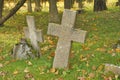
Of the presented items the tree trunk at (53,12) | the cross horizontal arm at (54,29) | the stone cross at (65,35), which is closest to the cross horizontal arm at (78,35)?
the stone cross at (65,35)

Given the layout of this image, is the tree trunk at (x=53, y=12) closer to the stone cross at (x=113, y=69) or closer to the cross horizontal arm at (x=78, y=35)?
the cross horizontal arm at (x=78, y=35)

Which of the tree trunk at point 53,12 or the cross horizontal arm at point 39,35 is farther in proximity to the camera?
the tree trunk at point 53,12

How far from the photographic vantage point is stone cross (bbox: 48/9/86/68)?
8.30 m

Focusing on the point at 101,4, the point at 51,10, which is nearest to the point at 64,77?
the point at 51,10

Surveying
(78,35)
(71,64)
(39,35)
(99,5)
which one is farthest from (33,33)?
(99,5)

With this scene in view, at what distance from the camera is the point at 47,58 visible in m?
9.73

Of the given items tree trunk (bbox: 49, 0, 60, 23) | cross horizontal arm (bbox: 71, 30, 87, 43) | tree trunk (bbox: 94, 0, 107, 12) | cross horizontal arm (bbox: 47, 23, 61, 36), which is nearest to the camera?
cross horizontal arm (bbox: 71, 30, 87, 43)

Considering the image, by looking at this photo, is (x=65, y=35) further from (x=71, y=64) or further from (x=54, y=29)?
(x=71, y=64)

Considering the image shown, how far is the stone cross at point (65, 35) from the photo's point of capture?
8297 millimetres

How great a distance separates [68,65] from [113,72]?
1.45 metres

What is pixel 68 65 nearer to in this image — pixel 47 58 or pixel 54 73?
pixel 54 73

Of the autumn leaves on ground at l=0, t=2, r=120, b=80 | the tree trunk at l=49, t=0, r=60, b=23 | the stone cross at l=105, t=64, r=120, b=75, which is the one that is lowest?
the autumn leaves on ground at l=0, t=2, r=120, b=80

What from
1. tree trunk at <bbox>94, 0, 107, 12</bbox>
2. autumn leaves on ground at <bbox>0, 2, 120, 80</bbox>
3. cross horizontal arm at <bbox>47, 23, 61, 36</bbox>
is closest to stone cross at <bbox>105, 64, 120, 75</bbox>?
autumn leaves on ground at <bbox>0, 2, 120, 80</bbox>

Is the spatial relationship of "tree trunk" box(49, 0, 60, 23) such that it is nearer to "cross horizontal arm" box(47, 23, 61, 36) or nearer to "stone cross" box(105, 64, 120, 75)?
"cross horizontal arm" box(47, 23, 61, 36)
